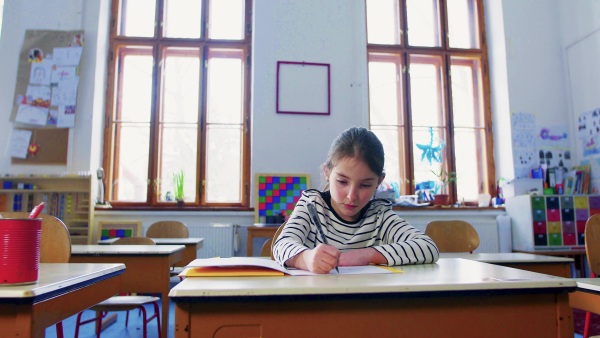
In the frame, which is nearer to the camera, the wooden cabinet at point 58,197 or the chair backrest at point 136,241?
the chair backrest at point 136,241

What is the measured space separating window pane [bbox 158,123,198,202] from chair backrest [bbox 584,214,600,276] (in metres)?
3.48

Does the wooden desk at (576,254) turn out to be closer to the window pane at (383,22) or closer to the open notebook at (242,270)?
the window pane at (383,22)

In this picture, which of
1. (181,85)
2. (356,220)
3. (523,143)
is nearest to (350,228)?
(356,220)

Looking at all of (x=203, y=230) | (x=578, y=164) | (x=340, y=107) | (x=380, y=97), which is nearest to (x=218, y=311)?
(x=203, y=230)

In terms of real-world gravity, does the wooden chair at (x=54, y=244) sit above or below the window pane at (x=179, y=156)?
below

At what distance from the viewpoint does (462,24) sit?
515 centimetres

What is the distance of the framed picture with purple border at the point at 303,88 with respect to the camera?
177 inches

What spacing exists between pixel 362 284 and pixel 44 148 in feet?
14.2

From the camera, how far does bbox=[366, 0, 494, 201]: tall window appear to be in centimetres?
484

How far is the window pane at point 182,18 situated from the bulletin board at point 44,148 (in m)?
1.57

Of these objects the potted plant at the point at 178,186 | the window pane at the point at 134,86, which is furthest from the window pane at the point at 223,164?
the window pane at the point at 134,86

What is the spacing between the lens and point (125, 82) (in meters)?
4.75

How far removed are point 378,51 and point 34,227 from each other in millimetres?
4445

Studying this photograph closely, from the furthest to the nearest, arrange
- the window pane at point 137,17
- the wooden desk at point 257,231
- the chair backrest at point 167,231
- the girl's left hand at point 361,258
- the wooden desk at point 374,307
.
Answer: the window pane at point 137,17 → the wooden desk at point 257,231 → the chair backrest at point 167,231 → the girl's left hand at point 361,258 → the wooden desk at point 374,307
